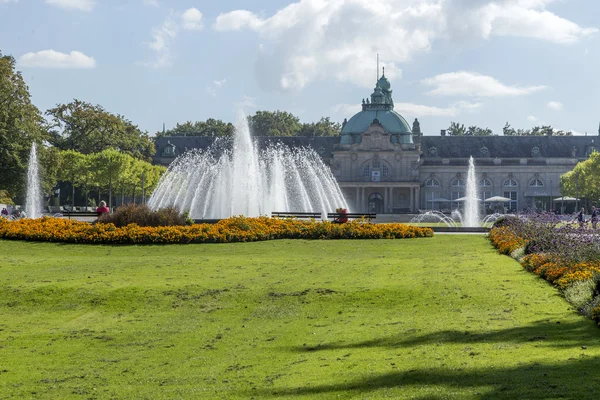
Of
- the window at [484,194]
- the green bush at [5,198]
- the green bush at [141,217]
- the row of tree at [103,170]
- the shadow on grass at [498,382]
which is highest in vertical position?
the row of tree at [103,170]

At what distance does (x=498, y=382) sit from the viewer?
379 inches

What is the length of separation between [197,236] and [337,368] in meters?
18.0

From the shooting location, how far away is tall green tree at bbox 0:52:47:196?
58.3m

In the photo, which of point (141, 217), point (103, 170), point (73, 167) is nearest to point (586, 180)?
point (103, 170)

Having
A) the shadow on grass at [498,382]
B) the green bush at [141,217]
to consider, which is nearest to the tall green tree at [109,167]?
the green bush at [141,217]

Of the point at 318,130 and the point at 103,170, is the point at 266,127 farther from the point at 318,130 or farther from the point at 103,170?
the point at 103,170

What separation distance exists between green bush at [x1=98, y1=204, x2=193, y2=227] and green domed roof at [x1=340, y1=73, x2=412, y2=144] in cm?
7462

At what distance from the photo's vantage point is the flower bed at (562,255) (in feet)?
50.2

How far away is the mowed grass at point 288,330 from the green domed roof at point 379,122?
83754 millimetres

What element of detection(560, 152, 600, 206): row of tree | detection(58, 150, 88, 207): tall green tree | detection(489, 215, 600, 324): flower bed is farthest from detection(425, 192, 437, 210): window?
detection(489, 215, 600, 324): flower bed

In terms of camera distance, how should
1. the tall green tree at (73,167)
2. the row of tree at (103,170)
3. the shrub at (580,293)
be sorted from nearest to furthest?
the shrub at (580,293), the row of tree at (103,170), the tall green tree at (73,167)

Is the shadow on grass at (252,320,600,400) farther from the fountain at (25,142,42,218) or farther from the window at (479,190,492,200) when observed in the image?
the window at (479,190,492,200)

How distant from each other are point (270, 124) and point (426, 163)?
3293 centimetres

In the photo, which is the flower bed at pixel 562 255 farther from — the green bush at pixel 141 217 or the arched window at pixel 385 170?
the arched window at pixel 385 170
